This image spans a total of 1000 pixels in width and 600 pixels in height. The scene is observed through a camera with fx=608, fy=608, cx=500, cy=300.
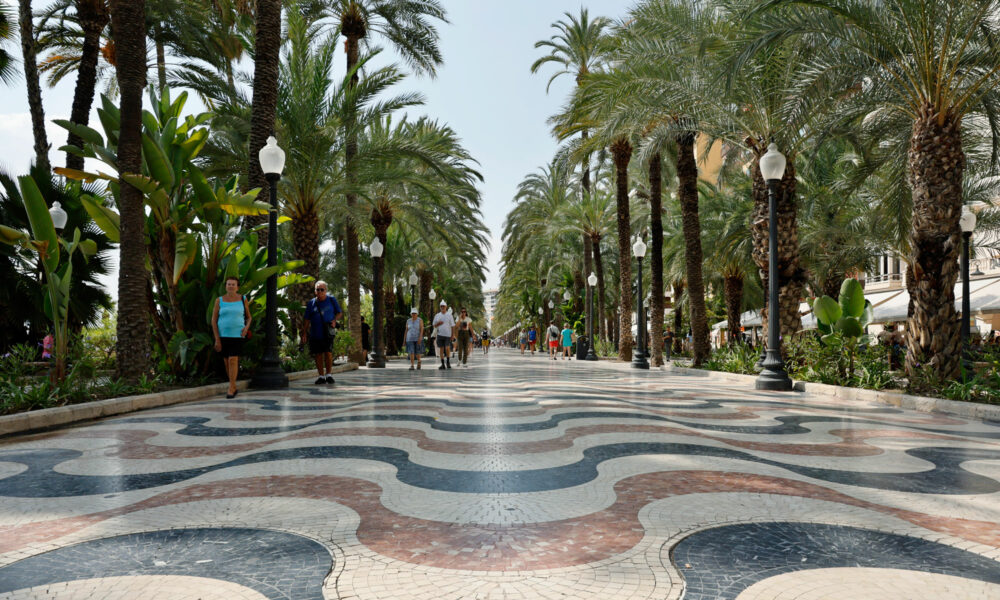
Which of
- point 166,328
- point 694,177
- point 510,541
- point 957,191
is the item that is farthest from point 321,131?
point 510,541

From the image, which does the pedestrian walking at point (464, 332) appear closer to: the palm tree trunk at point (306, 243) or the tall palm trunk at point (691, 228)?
the palm tree trunk at point (306, 243)

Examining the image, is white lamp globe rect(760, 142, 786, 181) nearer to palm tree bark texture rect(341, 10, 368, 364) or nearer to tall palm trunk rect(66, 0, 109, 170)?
palm tree bark texture rect(341, 10, 368, 364)

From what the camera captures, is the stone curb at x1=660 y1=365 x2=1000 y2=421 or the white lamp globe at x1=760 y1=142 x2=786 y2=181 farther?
the white lamp globe at x1=760 y1=142 x2=786 y2=181

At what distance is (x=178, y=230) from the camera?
962 centimetres

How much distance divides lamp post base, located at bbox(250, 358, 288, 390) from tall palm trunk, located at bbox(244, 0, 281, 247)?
3.61 meters

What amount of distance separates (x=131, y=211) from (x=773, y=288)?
34.4ft

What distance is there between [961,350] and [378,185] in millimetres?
14293

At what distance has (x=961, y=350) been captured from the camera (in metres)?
9.56

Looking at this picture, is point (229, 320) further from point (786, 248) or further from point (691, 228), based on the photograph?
point (691, 228)

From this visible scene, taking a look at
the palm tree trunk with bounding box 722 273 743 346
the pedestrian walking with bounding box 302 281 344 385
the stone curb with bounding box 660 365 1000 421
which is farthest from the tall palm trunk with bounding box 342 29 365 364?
the palm tree trunk with bounding box 722 273 743 346

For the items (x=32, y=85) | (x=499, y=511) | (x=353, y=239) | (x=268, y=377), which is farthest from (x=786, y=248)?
(x=32, y=85)

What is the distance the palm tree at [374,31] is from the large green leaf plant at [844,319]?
41.1 ft

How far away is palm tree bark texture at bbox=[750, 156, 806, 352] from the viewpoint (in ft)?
43.0

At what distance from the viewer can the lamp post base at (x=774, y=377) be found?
10977 mm
